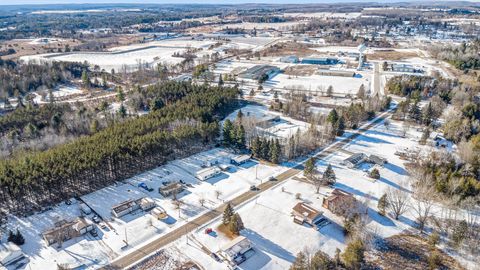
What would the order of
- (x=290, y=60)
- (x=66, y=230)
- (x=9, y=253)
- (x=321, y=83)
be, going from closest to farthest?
(x=9, y=253) < (x=66, y=230) < (x=321, y=83) < (x=290, y=60)

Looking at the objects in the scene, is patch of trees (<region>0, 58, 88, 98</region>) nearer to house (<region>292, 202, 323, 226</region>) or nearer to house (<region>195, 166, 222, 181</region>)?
house (<region>195, 166, 222, 181</region>)

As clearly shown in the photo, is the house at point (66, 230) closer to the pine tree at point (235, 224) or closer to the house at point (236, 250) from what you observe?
the pine tree at point (235, 224)

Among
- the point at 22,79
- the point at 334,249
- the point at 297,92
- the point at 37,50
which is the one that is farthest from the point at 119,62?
the point at 334,249

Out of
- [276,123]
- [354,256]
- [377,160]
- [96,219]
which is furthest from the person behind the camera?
[276,123]

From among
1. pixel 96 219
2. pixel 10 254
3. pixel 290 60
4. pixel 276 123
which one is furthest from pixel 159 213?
pixel 290 60

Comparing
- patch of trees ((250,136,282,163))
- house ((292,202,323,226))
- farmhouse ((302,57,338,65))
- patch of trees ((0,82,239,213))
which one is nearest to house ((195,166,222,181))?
patch of trees ((0,82,239,213))

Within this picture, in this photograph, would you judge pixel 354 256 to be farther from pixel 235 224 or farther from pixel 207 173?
pixel 207 173

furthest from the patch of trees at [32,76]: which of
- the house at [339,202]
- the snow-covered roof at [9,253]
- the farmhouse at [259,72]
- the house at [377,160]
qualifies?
the house at [377,160]

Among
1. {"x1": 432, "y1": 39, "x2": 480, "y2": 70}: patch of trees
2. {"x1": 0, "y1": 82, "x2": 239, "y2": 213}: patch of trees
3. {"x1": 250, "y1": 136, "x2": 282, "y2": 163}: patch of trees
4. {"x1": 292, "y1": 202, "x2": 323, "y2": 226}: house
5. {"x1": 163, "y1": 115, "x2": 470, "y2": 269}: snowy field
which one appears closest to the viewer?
{"x1": 163, "y1": 115, "x2": 470, "y2": 269}: snowy field
